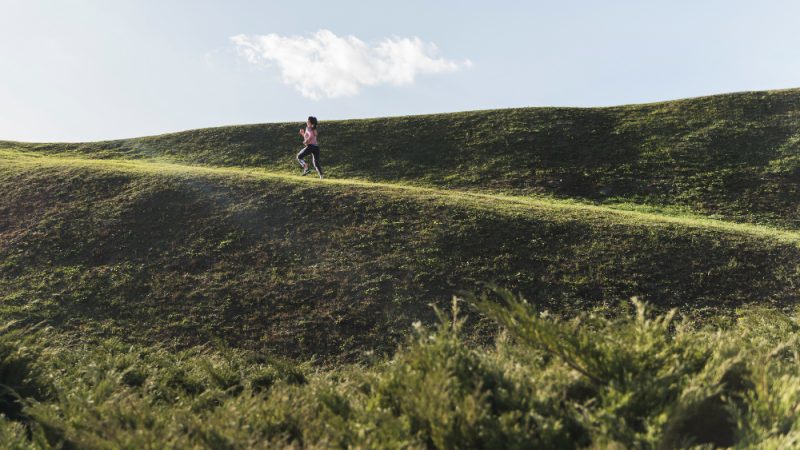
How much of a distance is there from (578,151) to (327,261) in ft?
54.6

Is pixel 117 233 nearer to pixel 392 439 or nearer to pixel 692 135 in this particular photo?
pixel 392 439

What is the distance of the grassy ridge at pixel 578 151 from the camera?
20.0m

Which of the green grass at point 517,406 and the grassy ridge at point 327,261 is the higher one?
the green grass at point 517,406

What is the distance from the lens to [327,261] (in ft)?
42.8

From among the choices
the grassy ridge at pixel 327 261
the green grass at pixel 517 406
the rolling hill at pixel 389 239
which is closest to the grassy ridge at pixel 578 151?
the rolling hill at pixel 389 239

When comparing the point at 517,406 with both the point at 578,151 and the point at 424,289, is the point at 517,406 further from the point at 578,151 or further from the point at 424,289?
the point at 578,151

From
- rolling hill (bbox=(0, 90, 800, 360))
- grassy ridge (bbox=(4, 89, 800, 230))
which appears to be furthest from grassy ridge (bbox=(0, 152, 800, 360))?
grassy ridge (bbox=(4, 89, 800, 230))

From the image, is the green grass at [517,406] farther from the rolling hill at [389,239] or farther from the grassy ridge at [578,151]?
the grassy ridge at [578,151]

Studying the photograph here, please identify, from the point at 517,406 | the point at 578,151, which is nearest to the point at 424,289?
the point at 517,406

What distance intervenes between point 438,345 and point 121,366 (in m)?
6.56

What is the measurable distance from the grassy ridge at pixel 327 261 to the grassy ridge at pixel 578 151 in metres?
5.29

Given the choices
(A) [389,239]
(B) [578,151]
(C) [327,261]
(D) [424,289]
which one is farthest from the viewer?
(B) [578,151]

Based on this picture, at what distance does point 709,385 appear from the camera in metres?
3.83

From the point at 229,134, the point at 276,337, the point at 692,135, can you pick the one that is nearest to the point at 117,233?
the point at 276,337
